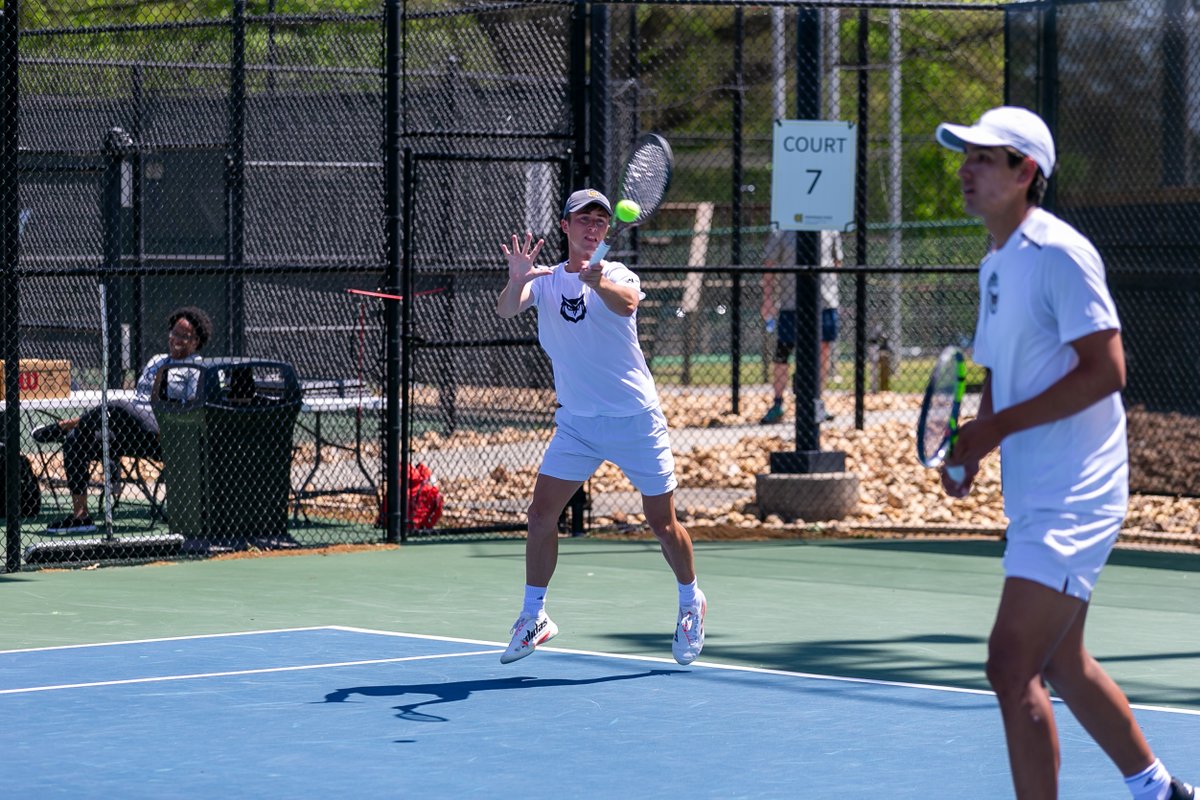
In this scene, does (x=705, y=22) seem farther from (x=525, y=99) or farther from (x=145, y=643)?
(x=145, y=643)

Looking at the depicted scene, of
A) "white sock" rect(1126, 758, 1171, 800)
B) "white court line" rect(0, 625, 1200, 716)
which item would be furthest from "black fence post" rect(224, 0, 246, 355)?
"white sock" rect(1126, 758, 1171, 800)

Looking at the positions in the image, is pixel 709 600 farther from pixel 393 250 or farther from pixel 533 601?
pixel 393 250

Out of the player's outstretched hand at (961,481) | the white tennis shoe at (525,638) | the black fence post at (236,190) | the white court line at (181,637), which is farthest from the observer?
the black fence post at (236,190)

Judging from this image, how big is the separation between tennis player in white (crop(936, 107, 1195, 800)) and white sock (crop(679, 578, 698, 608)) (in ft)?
10.00

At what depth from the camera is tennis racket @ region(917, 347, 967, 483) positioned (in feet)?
16.0

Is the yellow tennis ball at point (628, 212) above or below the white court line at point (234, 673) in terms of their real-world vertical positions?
above

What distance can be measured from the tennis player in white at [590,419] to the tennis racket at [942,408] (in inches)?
107

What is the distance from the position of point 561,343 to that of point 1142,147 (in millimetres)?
6379

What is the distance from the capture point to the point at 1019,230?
457 centimetres

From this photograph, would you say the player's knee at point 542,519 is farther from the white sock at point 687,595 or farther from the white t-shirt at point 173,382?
the white t-shirt at point 173,382

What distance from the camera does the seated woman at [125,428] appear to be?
37.4 ft

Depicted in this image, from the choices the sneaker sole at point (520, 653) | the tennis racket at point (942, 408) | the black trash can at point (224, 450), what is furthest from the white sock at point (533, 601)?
the black trash can at point (224, 450)

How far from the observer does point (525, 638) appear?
7531mm

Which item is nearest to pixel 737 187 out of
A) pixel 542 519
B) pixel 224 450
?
pixel 224 450
